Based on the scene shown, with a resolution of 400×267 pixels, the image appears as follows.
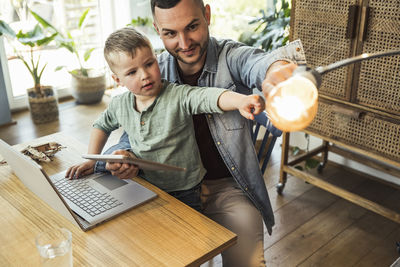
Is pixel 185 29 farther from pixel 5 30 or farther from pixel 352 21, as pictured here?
pixel 5 30

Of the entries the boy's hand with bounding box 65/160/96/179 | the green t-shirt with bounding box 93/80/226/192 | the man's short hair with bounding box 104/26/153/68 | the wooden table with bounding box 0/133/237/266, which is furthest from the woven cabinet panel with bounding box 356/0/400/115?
the boy's hand with bounding box 65/160/96/179

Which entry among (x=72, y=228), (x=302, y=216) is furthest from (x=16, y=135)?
(x=72, y=228)

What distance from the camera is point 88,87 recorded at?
167 inches

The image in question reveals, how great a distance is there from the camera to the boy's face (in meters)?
1.41

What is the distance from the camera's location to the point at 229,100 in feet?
4.14

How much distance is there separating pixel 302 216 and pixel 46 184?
1750 millimetres

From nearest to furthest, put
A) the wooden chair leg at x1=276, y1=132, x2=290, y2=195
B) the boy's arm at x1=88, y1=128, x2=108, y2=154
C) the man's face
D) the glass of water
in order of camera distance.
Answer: the glass of water → the man's face → the boy's arm at x1=88, y1=128, x2=108, y2=154 → the wooden chair leg at x1=276, y1=132, x2=290, y2=195

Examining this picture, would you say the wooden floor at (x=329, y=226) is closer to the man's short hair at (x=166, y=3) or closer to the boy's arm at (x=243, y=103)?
the boy's arm at (x=243, y=103)

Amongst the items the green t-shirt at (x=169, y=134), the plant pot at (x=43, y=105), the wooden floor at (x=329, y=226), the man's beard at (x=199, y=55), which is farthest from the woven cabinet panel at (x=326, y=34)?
the plant pot at (x=43, y=105)

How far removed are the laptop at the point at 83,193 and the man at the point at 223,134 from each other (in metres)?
0.07

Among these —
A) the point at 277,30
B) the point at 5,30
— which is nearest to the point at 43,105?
the point at 5,30

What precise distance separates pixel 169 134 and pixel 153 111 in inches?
3.8

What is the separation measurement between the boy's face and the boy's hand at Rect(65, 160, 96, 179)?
0.29 m

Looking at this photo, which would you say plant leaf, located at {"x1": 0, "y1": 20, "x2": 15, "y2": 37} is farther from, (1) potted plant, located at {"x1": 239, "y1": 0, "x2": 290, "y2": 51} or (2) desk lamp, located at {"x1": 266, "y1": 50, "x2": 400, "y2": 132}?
(2) desk lamp, located at {"x1": 266, "y1": 50, "x2": 400, "y2": 132}
